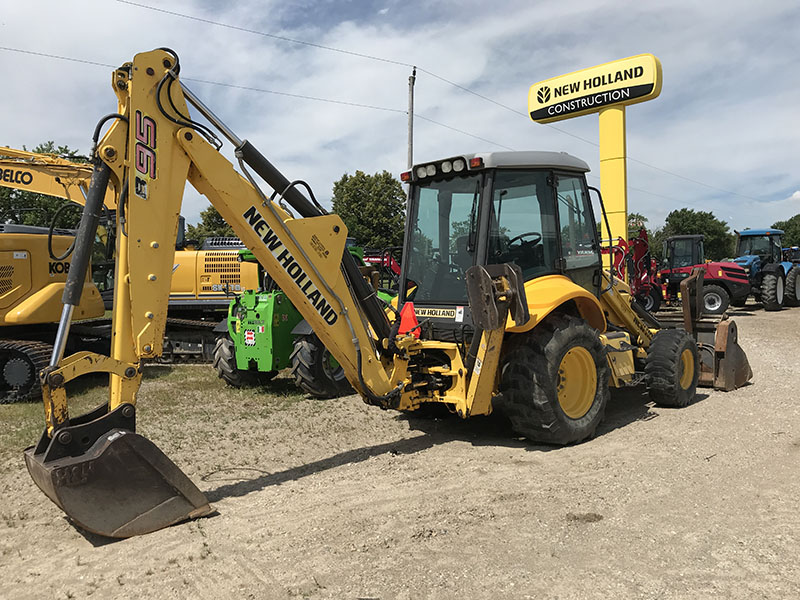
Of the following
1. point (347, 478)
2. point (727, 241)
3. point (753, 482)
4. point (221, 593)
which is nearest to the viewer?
point (221, 593)

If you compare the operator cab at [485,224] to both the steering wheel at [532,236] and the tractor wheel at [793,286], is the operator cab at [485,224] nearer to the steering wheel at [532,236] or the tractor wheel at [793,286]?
the steering wheel at [532,236]

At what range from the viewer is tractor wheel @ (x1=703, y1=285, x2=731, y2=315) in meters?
18.0

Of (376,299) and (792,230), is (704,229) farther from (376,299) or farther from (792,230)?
(376,299)

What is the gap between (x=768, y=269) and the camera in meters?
19.5

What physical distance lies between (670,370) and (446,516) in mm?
3839

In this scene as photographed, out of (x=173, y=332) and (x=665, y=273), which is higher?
(x=665, y=273)

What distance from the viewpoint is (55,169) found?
9555 millimetres

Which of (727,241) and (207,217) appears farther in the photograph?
(727,241)

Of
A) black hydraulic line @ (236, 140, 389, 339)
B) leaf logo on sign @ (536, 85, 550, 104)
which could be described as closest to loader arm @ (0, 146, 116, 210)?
black hydraulic line @ (236, 140, 389, 339)

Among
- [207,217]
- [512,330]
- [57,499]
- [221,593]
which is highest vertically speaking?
[207,217]

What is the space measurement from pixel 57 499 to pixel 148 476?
486 millimetres

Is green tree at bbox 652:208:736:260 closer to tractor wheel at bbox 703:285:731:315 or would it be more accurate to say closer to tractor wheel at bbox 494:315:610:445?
tractor wheel at bbox 703:285:731:315

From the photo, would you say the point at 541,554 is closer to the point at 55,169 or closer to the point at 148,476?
the point at 148,476

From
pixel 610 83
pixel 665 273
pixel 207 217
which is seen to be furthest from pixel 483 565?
pixel 207 217
